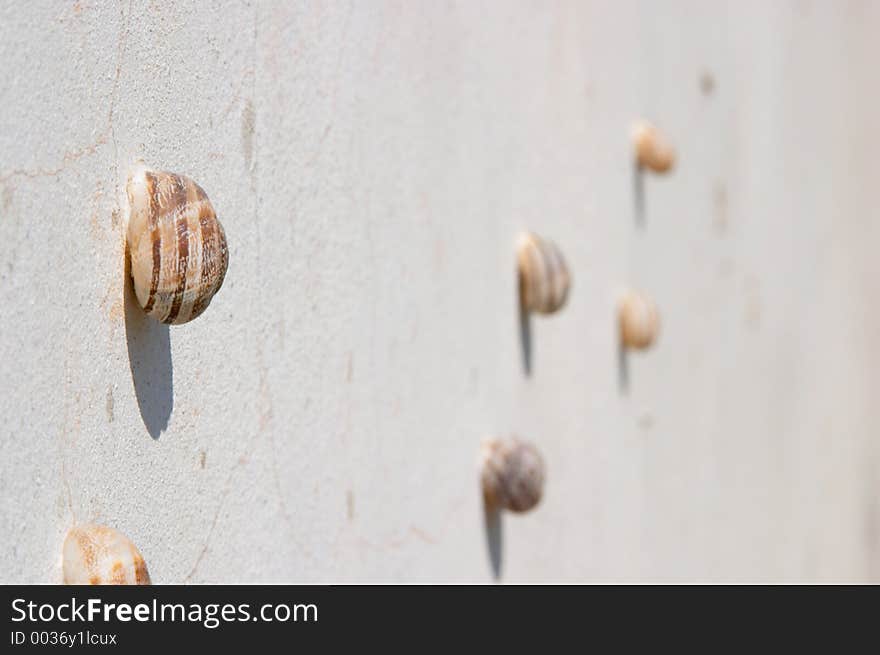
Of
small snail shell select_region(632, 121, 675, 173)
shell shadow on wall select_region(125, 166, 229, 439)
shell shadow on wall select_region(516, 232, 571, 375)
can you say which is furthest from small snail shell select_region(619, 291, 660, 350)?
shell shadow on wall select_region(125, 166, 229, 439)

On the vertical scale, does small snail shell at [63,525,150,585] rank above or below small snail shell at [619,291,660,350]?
below

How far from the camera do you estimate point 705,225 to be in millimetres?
1896

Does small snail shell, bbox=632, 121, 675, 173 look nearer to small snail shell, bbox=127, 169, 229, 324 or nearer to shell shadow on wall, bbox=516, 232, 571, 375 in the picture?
shell shadow on wall, bbox=516, 232, 571, 375

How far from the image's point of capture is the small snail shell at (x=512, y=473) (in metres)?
1.06

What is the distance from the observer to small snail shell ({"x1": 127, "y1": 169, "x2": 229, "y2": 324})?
58 cm

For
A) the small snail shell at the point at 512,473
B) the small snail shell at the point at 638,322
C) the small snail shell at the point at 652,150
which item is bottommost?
the small snail shell at the point at 512,473

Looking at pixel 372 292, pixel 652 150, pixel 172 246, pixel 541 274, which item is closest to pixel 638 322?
pixel 652 150

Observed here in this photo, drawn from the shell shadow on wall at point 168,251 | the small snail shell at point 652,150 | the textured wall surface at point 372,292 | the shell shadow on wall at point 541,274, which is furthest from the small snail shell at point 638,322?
the shell shadow on wall at point 168,251

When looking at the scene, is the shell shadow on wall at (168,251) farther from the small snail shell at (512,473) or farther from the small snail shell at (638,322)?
the small snail shell at (638,322)

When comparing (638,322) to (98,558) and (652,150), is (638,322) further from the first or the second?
(98,558)

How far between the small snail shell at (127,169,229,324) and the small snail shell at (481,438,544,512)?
52 cm

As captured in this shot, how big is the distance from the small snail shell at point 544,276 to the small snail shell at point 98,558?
0.58m

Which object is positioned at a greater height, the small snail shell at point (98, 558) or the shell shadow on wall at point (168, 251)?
the shell shadow on wall at point (168, 251)
